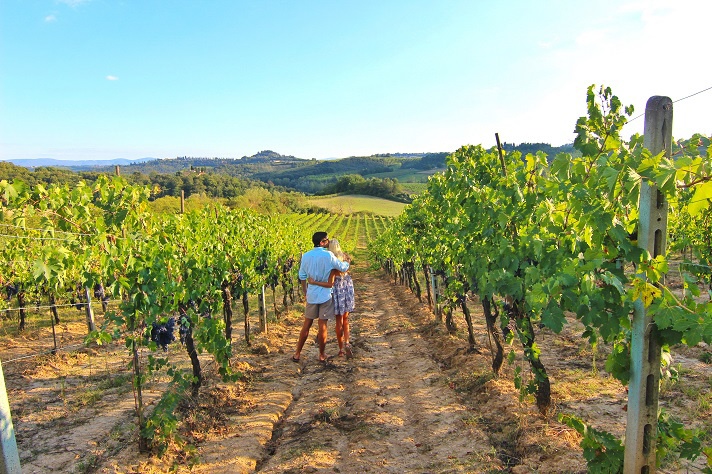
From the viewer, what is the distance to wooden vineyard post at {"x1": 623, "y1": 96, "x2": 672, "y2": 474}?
7.62ft

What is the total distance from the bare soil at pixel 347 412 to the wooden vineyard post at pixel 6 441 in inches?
50.4

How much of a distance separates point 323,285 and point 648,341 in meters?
4.23

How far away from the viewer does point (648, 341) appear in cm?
240

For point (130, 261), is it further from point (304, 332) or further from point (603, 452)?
point (603, 452)

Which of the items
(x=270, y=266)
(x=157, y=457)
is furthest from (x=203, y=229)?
(x=157, y=457)

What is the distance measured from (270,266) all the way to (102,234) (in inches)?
230

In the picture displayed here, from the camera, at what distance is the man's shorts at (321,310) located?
20.6 ft

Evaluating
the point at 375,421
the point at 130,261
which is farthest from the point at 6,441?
the point at 375,421

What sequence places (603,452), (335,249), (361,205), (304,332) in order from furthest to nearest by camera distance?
(361,205), (335,249), (304,332), (603,452)

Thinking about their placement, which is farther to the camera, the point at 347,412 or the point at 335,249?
the point at 335,249

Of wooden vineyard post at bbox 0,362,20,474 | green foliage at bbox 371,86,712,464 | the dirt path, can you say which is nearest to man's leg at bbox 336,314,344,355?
the dirt path

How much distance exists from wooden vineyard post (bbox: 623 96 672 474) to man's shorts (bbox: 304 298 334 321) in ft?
13.9

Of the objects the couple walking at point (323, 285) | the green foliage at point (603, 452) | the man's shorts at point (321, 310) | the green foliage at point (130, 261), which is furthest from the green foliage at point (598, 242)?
the green foliage at point (130, 261)

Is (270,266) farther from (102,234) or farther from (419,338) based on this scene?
(102,234)
